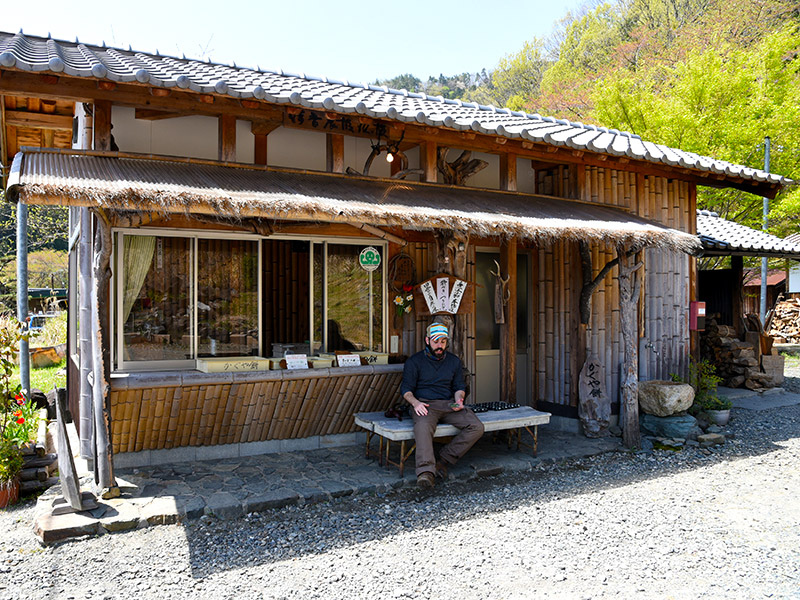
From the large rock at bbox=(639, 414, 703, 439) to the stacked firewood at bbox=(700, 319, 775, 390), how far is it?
415 centimetres

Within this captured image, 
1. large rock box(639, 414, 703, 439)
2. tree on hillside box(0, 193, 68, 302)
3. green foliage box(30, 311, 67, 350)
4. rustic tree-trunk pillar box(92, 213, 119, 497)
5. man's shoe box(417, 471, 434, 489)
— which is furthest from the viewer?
tree on hillside box(0, 193, 68, 302)

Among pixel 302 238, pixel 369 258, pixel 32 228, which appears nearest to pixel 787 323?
pixel 369 258

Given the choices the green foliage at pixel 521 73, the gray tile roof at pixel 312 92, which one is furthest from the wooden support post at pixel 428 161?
the green foliage at pixel 521 73

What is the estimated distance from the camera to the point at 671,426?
23.6 ft

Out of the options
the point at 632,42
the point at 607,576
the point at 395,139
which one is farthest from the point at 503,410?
the point at 632,42

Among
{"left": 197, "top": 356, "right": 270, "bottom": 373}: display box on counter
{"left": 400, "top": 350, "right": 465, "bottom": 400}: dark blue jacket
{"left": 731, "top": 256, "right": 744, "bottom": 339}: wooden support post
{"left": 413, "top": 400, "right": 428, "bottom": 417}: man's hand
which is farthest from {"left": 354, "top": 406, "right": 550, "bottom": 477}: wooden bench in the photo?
{"left": 731, "top": 256, "right": 744, "bottom": 339}: wooden support post

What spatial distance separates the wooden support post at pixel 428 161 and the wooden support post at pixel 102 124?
130 inches

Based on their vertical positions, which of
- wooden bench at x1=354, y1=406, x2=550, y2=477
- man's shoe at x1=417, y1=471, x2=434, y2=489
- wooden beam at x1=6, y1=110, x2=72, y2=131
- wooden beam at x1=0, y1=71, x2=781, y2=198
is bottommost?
man's shoe at x1=417, y1=471, x2=434, y2=489

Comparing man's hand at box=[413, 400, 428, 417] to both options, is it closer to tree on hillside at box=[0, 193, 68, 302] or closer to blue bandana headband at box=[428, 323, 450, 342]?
blue bandana headband at box=[428, 323, 450, 342]

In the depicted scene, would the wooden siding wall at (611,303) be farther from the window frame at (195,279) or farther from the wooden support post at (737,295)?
the wooden support post at (737,295)

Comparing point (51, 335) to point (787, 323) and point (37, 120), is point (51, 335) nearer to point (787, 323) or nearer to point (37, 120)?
point (37, 120)

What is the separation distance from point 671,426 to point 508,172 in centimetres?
377

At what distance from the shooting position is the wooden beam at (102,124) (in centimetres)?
528

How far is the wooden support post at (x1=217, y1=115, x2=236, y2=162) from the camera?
5843 millimetres
